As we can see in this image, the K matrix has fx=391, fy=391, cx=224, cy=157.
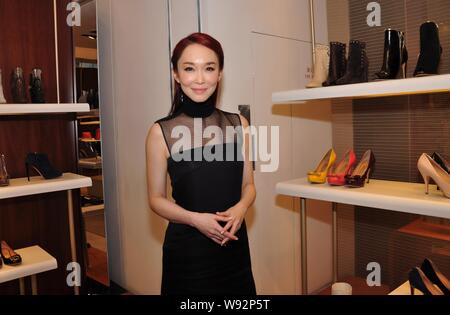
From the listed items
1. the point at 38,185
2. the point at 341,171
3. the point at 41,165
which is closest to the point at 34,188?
the point at 38,185

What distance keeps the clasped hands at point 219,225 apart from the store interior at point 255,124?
59 centimetres

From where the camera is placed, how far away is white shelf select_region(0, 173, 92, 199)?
205 cm

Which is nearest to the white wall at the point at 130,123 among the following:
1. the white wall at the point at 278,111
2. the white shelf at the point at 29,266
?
the white wall at the point at 278,111

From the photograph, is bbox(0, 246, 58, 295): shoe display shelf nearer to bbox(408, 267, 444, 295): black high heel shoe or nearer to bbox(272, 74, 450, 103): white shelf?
bbox(272, 74, 450, 103): white shelf

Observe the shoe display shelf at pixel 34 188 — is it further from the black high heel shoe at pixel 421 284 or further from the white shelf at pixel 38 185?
the black high heel shoe at pixel 421 284

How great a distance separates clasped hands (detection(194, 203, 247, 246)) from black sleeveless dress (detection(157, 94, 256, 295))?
0.22 ft

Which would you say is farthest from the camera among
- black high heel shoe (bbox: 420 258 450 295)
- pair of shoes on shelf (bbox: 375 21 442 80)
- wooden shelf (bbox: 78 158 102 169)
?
wooden shelf (bbox: 78 158 102 169)

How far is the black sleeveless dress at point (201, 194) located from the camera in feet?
5.63

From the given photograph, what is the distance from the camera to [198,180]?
1.71 metres

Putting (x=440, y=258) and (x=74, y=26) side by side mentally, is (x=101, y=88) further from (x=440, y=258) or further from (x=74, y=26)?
(x=440, y=258)

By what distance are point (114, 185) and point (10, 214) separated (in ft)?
2.61

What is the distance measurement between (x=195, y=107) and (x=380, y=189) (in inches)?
41.1

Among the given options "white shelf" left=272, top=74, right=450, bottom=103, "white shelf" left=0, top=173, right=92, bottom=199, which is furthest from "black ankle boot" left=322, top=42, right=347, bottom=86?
"white shelf" left=0, top=173, right=92, bottom=199
